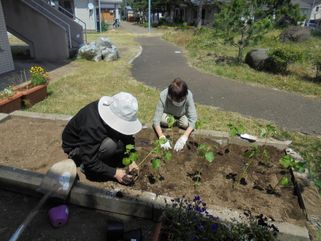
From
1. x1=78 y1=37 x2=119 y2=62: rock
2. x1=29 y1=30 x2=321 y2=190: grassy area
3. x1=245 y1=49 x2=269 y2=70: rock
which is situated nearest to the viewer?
x1=29 y1=30 x2=321 y2=190: grassy area

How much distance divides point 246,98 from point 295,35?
11370mm

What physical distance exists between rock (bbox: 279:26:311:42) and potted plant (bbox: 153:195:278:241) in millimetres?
15949

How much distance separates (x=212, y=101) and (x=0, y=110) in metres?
4.21

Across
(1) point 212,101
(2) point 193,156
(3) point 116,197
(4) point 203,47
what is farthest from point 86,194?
(4) point 203,47

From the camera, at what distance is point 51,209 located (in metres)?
2.36

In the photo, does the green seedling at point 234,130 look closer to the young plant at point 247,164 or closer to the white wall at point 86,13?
the young plant at point 247,164

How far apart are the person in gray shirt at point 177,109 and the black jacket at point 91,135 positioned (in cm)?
72

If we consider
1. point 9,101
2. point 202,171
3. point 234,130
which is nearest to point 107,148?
point 202,171

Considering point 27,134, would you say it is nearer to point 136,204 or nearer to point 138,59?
point 136,204

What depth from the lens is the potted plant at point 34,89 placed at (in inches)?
203

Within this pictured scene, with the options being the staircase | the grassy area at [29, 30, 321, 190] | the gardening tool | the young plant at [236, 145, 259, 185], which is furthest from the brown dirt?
the staircase

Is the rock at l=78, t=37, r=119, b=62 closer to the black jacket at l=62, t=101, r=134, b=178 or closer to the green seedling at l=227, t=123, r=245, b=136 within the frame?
the green seedling at l=227, t=123, r=245, b=136

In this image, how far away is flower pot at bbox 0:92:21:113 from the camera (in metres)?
4.61

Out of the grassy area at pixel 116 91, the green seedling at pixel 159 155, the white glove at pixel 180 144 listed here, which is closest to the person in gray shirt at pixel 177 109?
the white glove at pixel 180 144
